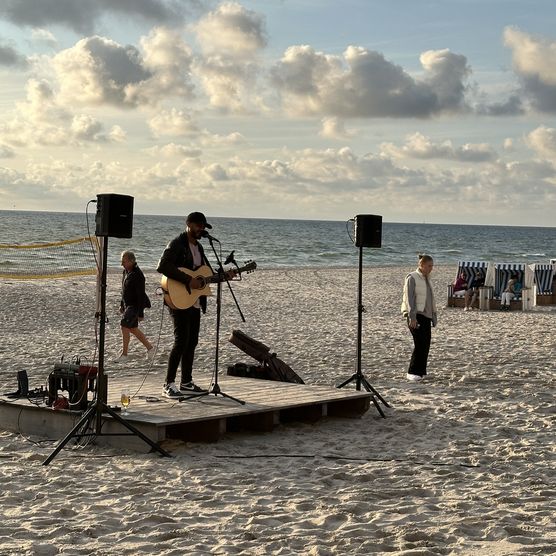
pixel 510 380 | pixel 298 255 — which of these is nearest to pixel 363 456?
pixel 510 380

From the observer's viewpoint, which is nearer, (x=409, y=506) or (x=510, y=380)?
(x=409, y=506)

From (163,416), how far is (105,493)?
4.66 feet

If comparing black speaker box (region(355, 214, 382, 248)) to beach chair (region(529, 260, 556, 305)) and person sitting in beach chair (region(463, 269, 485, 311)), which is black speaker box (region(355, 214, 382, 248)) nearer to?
person sitting in beach chair (region(463, 269, 485, 311))

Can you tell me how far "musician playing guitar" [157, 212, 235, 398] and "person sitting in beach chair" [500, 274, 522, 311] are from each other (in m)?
13.3

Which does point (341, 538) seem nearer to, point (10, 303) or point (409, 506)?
point (409, 506)

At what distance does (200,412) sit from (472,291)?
1378 cm

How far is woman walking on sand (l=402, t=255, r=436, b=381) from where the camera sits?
10.6 metres

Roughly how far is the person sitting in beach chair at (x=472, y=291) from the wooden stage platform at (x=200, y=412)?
38.6 ft

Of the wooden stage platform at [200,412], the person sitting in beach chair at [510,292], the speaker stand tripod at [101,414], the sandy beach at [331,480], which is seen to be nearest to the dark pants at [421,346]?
the sandy beach at [331,480]

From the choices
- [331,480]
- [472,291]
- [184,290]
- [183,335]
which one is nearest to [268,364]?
[183,335]

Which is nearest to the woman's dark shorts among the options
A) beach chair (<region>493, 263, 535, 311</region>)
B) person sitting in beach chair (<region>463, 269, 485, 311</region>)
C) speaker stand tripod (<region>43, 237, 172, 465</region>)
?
speaker stand tripod (<region>43, 237, 172, 465</region>)

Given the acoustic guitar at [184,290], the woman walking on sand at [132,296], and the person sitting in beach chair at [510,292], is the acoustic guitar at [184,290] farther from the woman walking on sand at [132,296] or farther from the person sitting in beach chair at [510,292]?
the person sitting in beach chair at [510,292]

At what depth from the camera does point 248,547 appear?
5074 mm

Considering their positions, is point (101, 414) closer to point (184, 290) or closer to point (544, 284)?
point (184, 290)
